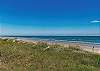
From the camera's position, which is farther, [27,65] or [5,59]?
[5,59]

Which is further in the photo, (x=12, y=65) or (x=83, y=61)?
(x=83, y=61)

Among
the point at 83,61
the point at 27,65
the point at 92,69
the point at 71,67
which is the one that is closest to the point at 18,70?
the point at 27,65

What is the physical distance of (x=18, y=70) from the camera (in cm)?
1086

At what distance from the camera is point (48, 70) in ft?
36.0

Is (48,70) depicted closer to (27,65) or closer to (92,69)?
(27,65)

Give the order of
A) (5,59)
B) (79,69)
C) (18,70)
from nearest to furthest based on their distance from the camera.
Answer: (18,70), (79,69), (5,59)

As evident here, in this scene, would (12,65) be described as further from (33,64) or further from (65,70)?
(65,70)

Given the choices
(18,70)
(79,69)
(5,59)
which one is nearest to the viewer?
(18,70)

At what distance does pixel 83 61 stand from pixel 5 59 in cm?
461

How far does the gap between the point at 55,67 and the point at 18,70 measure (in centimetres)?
181

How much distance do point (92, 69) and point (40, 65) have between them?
2542 mm

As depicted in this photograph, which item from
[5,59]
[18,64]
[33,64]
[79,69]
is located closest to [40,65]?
[33,64]

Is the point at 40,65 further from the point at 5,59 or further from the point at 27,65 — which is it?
the point at 5,59

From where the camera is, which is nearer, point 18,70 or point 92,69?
point 18,70
